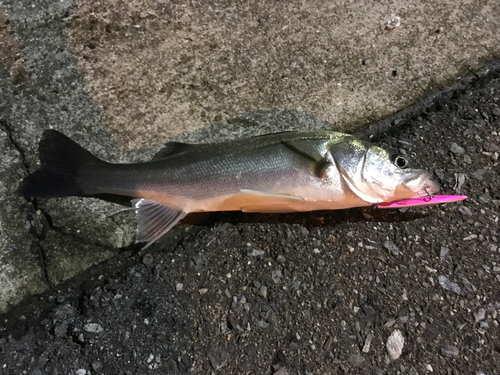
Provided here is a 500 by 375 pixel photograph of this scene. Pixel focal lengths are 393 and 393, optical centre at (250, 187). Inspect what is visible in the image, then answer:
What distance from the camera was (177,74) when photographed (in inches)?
128

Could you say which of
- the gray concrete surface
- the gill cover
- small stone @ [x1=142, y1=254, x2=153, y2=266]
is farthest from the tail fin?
the gill cover

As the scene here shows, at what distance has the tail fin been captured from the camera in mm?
2457

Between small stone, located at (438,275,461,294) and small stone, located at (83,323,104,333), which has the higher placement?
small stone, located at (83,323,104,333)

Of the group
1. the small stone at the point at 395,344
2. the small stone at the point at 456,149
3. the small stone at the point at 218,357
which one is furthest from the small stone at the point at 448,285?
the small stone at the point at 218,357

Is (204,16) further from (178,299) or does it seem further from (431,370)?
(431,370)

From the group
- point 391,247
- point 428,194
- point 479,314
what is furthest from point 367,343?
point 428,194

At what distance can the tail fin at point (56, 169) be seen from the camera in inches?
96.7

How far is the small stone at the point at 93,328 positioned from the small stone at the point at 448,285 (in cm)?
218

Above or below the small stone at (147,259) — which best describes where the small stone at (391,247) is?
below

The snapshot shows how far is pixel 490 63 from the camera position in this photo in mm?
3615

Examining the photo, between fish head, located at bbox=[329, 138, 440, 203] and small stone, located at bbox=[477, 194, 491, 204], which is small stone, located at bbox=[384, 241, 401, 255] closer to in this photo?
fish head, located at bbox=[329, 138, 440, 203]

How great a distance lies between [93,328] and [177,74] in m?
2.02

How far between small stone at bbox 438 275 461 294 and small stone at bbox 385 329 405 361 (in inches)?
18.4

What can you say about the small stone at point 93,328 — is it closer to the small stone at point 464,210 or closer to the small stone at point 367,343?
the small stone at point 367,343
